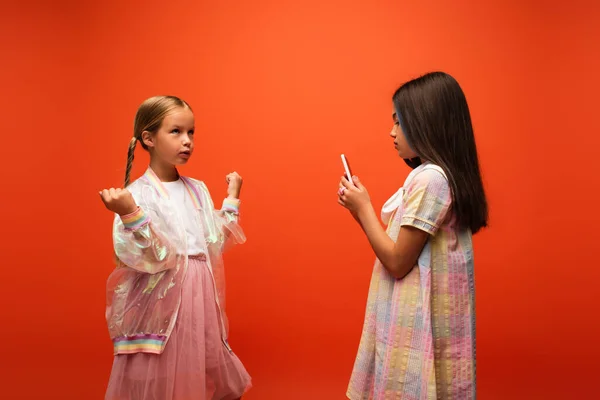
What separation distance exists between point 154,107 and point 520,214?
164cm

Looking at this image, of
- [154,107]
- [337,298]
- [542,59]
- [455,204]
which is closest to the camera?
[455,204]

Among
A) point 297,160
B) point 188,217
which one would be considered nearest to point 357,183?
point 188,217

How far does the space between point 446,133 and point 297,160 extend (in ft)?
4.26

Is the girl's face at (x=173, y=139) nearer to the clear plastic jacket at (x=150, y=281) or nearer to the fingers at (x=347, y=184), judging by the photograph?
the clear plastic jacket at (x=150, y=281)

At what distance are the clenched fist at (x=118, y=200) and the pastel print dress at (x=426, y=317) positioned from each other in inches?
26.9

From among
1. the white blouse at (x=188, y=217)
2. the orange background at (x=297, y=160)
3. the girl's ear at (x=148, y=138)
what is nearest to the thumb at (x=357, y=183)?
the white blouse at (x=188, y=217)

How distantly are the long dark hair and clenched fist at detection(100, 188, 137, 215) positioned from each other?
74 centimetres

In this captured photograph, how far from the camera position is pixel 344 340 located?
296 centimetres

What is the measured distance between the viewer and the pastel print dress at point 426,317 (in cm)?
154

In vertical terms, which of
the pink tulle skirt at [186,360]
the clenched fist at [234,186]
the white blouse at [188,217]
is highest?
the clenched fist at [234,186]

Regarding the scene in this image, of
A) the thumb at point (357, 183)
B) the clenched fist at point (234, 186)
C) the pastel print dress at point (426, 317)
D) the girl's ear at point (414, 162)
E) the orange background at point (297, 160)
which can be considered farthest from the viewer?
the orange background at point (297, 160)

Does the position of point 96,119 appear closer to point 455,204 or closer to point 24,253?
point 24,253

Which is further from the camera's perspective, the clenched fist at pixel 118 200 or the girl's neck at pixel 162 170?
the girl's neck at pixel 162 170

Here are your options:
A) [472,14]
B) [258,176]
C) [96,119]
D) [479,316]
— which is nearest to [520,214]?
[479,316]
